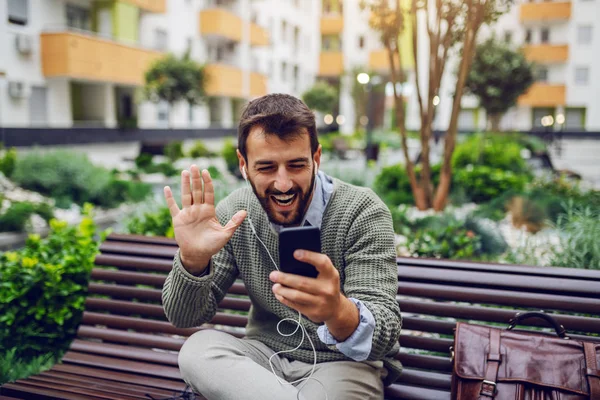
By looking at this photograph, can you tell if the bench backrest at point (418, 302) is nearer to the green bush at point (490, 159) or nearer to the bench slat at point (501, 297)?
the bench slat at point (501, 297)

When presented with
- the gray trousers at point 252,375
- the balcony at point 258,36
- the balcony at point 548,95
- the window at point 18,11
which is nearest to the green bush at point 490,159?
the gray trousers at point 252,375

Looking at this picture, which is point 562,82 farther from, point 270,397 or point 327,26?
point 270,397

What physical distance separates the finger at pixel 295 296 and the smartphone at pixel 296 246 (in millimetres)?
50

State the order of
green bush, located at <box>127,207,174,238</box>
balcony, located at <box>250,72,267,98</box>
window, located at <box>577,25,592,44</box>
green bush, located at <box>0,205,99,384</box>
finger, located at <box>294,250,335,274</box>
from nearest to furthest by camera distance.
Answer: finger, located at <box>294,250,335,274</box>
green bush, located at <box>0,205,99,384</box>
green bush, located at <box>127,207,174,238</box>
balcony, located at <box>250,72,267,98</box>
window, located at <box>577,25,592,44</box>

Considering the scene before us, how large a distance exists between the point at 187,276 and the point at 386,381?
101 cm

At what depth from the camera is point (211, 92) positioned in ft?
94.9

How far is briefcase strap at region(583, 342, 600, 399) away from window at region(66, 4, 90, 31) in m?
23.2

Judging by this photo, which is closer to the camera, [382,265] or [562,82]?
[382,265]

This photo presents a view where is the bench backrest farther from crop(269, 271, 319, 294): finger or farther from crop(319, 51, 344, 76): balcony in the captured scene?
crop(319, 51, 344, 76): balcony

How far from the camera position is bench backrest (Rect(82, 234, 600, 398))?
2.62m

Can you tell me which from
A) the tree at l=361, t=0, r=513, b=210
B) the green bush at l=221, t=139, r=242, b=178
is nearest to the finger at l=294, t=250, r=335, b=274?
the tree at l=361, t=0, r=513, b=210

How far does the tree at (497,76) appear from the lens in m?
20.9

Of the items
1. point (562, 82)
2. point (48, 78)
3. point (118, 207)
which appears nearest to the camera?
point (118, 207)

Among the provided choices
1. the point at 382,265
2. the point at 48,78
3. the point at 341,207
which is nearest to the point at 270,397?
the point at 382,265
